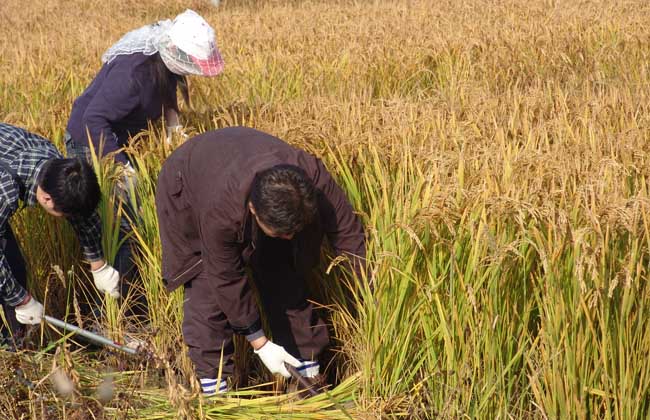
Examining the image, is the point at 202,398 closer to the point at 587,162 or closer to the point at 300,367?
the point at 300,367

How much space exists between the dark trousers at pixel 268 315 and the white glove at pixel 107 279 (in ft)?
1.41

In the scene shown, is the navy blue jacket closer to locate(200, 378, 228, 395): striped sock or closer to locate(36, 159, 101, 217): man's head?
locate(36, 159, 101, 217): man's head

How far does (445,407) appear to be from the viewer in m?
2.26

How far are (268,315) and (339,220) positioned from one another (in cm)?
60

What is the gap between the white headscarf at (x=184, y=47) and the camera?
341 centimetres

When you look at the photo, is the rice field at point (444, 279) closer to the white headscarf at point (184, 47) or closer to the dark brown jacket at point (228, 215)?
the dark brown jacket at point (228, 215)

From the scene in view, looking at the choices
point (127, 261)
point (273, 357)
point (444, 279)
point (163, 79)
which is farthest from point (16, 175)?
point (444, 279)

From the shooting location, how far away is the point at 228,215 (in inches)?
94.9

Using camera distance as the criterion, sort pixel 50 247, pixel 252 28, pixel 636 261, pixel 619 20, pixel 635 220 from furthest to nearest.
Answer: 1. pixel 252 28
2. pixel 619 20
3. pixel 50 247
4. pixel 636 261
5. pixel 635 220

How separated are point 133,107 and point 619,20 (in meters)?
4.79

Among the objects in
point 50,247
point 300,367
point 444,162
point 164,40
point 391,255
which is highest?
point 164,40

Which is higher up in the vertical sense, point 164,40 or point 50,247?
point 164,40

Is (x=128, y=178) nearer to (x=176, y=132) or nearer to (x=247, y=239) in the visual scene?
(x=176, y=132)

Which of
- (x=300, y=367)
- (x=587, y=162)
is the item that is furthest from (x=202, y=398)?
(x=587, y=162)
